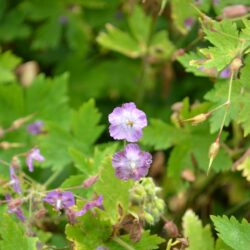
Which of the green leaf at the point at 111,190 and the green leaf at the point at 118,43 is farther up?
the green leaf at the point at 111,190

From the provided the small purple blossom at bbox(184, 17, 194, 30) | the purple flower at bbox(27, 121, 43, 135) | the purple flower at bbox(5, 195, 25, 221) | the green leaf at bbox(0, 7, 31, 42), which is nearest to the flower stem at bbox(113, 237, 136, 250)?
the purple flower at bbox(5, 195, 25, 221)

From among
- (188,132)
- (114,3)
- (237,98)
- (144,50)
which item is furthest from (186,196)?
(114,3)

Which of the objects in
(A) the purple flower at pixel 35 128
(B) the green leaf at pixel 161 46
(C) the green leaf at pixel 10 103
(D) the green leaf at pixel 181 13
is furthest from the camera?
(B) the green leaf at pixel 161 46

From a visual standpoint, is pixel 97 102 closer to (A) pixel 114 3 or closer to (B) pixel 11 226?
(A) pixel 114 3

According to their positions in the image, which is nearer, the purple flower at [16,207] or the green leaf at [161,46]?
the purple flower at [16,207]

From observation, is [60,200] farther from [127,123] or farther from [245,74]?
[245,74]

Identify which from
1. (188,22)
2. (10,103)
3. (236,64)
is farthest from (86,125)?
(236,64)

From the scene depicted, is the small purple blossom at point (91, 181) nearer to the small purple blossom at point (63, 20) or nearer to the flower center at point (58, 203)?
the flower center at point (58, 203)

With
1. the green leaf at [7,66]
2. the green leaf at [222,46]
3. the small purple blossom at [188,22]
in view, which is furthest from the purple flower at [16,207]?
the small purple blossom at [188,22]
